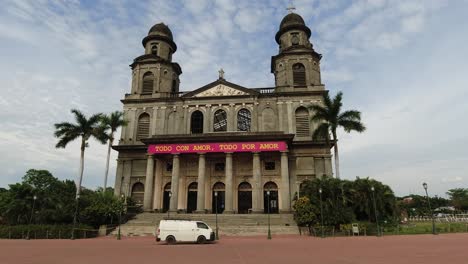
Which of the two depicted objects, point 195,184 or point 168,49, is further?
point 168,49

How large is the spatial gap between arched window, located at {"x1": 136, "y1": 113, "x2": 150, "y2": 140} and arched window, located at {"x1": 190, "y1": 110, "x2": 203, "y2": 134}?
18.8 ft

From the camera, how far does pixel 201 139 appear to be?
32.5 meters

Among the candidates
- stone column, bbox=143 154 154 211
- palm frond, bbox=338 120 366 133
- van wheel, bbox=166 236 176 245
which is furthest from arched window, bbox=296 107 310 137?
van wheel, bbox=166 236 176 245

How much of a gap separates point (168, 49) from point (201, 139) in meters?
17.5

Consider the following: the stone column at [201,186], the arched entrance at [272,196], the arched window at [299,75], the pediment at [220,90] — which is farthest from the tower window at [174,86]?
the arched entrance at [272,196]

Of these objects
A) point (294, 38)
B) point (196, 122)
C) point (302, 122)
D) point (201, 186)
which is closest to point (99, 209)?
point (201, 186)

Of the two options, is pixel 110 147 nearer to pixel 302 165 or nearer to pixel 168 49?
pixel 168 49

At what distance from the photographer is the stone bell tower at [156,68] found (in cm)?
4023

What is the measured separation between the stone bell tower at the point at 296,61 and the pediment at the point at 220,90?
15.4 ft

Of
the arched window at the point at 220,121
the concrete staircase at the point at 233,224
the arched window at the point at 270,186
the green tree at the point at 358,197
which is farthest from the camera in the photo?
the arched window at the point at 220,121

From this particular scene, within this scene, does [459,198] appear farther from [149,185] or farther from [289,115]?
[149,185]

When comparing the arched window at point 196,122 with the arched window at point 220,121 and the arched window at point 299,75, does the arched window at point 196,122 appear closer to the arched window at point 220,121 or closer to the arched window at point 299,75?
the arched window at point 220,121

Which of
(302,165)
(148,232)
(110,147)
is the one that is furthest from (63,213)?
(302,165)

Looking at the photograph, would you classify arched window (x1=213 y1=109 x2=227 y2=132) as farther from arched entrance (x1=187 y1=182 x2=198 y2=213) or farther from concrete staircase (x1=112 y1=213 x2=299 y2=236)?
concrete staircase (x1=112 y1=213 x2=299 y2=236)
